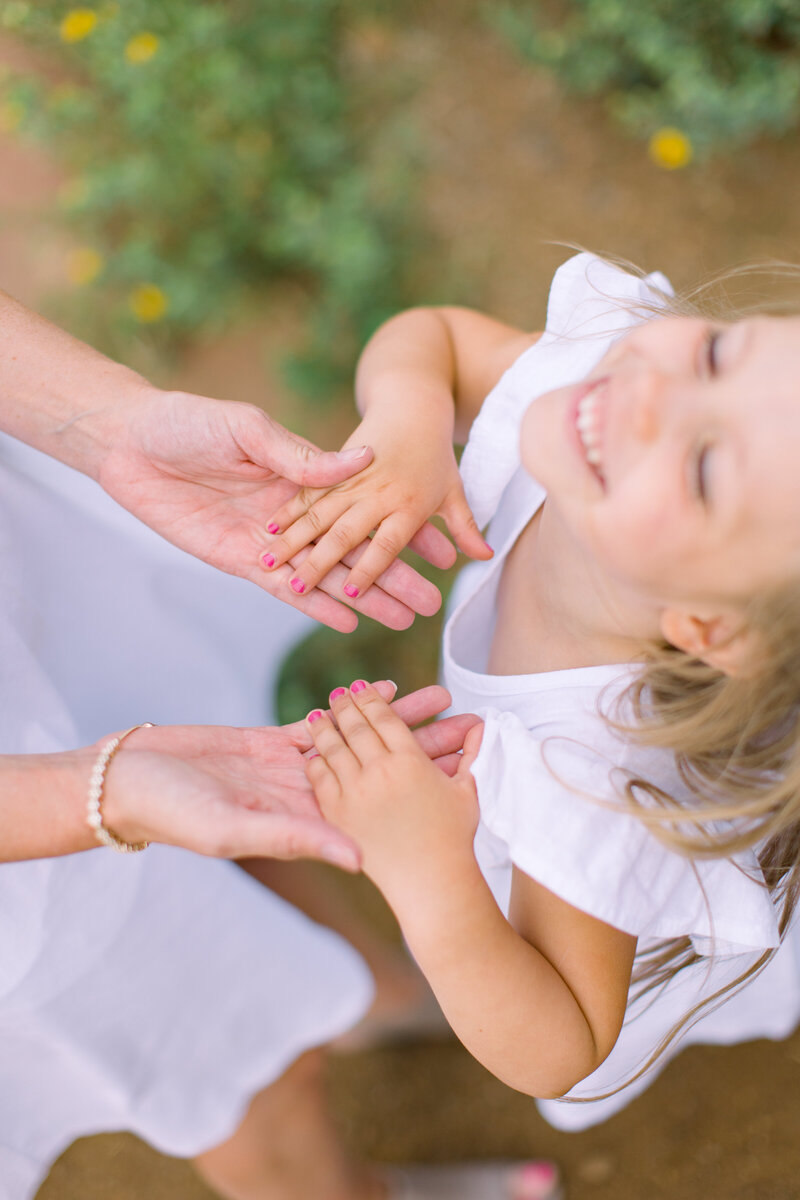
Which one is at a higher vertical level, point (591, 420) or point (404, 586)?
point (591, 420)

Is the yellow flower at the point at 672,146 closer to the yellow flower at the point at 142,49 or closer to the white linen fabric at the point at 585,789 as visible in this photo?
the white linen fabric at the point at 585,789

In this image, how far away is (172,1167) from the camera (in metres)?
2.18

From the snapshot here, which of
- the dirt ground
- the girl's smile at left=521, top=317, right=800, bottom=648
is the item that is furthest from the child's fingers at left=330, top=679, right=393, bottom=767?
the dirt ground

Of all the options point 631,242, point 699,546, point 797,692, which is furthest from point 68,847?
point 631,242

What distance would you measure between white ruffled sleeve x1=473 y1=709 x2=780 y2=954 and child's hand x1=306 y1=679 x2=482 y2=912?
6 centimetres

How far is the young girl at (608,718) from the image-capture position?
3.57 feet

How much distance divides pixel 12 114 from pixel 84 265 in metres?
0.41

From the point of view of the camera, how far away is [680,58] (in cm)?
238

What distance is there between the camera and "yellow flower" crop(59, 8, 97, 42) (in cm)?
222

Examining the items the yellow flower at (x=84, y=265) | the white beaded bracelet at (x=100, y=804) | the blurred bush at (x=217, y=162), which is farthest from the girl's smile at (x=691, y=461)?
the yellow flower at (x=84, y=265)

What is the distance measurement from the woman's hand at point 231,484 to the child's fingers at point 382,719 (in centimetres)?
17

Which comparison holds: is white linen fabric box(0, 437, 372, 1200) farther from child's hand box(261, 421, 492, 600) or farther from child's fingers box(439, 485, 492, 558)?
child's fingers box(439, 485, 492, 558)

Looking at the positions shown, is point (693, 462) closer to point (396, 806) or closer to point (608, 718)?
point (608, 718)

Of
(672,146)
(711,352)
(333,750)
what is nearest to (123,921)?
(333,750)
